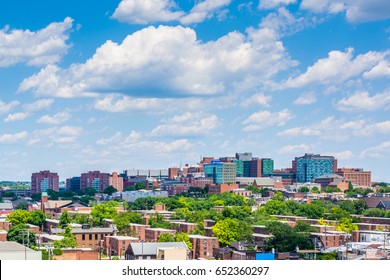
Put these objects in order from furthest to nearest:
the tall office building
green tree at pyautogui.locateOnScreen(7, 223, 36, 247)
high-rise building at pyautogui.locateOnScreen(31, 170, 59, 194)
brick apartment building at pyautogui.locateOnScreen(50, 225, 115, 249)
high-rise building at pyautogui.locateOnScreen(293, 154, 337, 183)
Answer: high-rise building at pyautogui.locateOnScreen(293, 154, 337, 183)
high-rise building at pyautogui.locateOnScreen(31, 170, 59, 194)
the tall office building
brick apartment building at pyautogui.locateOnScreen(50, 225, 115, 249)
green tree at pyautogui.locateOnScreen(7, 223, 36, 247)

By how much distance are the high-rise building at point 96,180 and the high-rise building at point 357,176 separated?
3045 centimetres

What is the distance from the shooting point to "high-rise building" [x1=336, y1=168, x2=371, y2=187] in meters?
102

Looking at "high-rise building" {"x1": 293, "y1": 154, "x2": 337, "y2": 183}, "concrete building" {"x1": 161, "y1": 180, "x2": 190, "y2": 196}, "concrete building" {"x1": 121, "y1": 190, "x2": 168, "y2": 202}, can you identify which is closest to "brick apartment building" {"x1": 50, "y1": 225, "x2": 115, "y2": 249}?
"concrete building" {"x1": 121, "y1": 190, "x2": 168, "y2": 202}

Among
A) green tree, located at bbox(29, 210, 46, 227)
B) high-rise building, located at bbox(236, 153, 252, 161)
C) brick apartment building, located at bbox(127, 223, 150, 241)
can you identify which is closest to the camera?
Answer: brick apartment building, located at bbox(127, 223, 150, 241)

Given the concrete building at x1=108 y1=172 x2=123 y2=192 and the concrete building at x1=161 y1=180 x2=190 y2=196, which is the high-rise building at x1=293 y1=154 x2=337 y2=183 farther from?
A: the concrete building at x1=161 y1=180 x2=190 y2=196

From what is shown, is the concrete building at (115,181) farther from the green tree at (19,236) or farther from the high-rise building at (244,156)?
the green tree at (19,236)

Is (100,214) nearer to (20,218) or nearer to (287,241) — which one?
(20,218)

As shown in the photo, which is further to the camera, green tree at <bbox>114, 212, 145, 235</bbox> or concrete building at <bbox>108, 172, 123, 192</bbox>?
concrete building at <bbox>108, 172, 123, 192</bbox>

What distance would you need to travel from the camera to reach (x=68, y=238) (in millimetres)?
31625

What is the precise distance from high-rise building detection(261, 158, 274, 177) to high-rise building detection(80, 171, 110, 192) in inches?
908

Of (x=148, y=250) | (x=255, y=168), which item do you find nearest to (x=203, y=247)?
(x=148, y=250)

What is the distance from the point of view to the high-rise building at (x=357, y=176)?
4001 inches

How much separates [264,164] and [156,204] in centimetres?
5572

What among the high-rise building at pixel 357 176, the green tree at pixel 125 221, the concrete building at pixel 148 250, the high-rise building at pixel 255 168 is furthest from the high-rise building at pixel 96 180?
the concrete building at pixel 148 250
